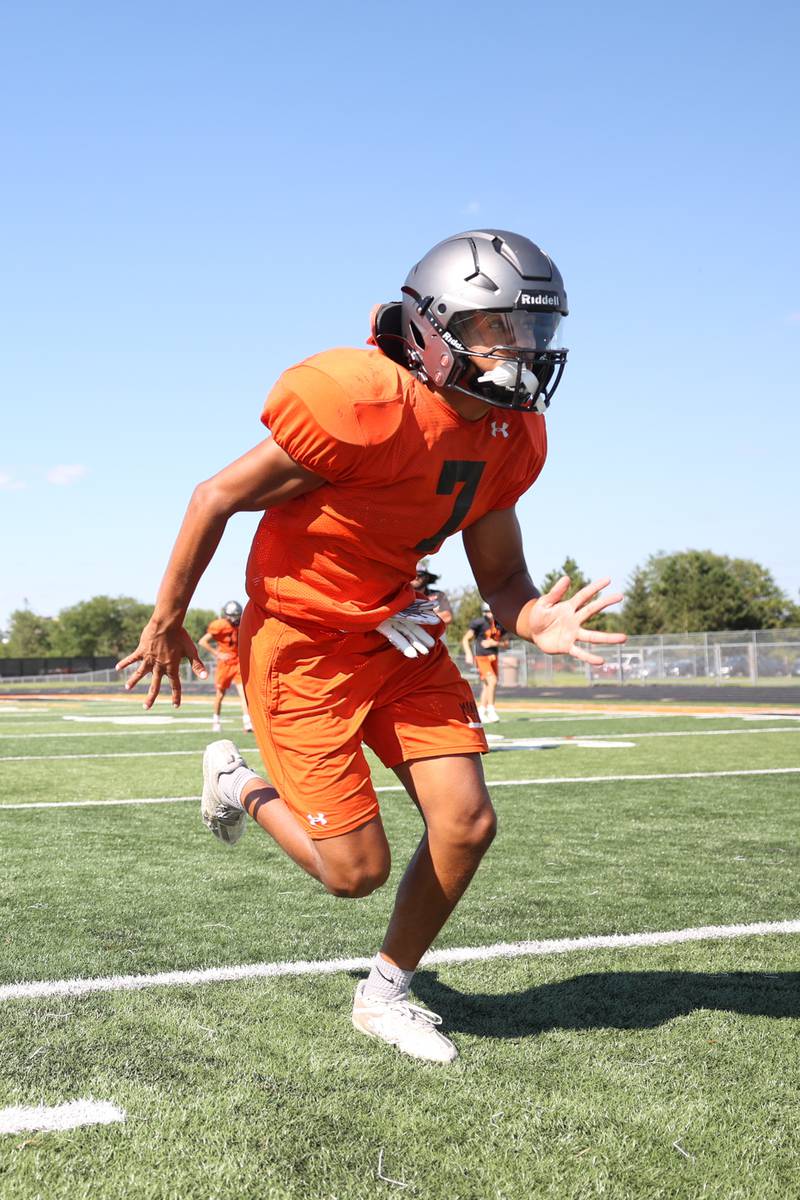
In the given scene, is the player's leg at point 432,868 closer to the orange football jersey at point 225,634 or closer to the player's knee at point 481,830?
the player's knee at point 481,830

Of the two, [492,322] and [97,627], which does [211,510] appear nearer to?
[492,322]

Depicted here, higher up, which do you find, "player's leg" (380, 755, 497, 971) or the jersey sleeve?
the jersey sleeve

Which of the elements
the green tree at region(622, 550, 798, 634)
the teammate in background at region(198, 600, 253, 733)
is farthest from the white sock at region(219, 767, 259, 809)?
the green tree at region(622, 550, 798, 634)

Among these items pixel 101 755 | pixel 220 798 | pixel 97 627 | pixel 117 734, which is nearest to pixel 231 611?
pixel 117 734

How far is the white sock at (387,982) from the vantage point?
138 inches

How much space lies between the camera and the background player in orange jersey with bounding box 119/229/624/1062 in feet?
11.0

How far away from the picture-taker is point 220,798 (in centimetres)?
435

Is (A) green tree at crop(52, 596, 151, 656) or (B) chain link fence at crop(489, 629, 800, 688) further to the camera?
Answer: (A) green tree at crop(52, 596, 151, 656)

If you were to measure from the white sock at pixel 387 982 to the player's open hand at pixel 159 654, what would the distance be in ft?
3.25

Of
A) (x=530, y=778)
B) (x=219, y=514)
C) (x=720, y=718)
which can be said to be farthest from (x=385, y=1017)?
(x=720, y=718)

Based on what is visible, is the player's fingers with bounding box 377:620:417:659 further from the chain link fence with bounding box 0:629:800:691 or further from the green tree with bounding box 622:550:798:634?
the green tree with bounding box 622:550:798:634

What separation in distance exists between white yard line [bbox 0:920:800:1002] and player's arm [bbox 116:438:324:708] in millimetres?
1033

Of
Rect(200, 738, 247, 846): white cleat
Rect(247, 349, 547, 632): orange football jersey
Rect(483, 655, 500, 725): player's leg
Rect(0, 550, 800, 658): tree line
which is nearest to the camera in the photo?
Rect(247, 349, 547, 632): orange football jersey

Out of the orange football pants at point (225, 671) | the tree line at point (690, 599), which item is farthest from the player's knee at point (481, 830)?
the tree line at point (690, 599)
